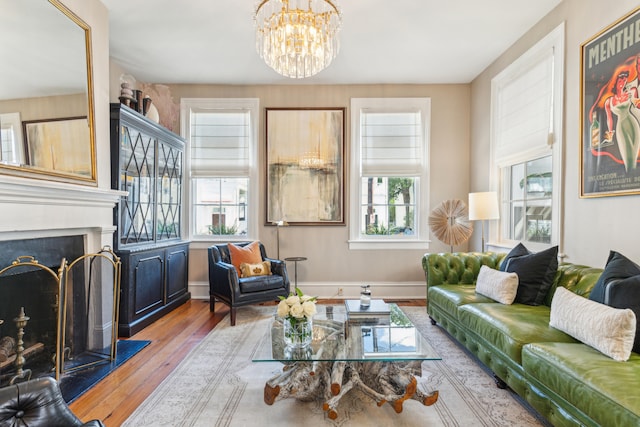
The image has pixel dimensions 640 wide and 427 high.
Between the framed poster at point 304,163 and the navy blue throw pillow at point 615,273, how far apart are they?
3.03 m

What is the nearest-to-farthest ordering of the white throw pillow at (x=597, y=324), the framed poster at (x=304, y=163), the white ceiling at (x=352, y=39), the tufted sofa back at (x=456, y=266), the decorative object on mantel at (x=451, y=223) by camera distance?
the white throw pillow at (x=597, y=324) < the white ceiling at (x=352, y=39) < the tufted sofa back at (x=456, y=266) < the decorative object on mantel at (x=451, y=223) < the framed poster at (x=304, y=163)

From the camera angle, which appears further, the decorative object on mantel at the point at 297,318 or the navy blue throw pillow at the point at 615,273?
the decorative object on mantel at the point at 297,318

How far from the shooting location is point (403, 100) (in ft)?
15.4

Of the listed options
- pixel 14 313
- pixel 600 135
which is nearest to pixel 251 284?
pixel 14 313

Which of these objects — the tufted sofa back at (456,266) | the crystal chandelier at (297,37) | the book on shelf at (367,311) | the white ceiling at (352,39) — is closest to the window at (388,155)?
the white ceiling at (352,39)

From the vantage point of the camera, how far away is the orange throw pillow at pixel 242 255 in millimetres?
4035

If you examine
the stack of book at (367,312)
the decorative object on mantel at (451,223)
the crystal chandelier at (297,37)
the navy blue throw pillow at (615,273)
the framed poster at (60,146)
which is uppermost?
the crystal chandelier at (297,37)

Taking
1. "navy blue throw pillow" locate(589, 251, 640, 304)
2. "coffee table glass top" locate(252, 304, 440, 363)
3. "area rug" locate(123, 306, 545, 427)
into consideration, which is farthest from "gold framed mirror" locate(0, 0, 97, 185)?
"navy blue throw pillow" locate(589, 251, 640, 304)

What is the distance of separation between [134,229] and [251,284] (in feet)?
4.26

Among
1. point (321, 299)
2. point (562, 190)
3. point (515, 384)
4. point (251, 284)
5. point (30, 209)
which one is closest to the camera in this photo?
point (515, 384)

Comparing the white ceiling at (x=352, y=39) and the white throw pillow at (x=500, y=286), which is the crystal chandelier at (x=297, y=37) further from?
the white throw pillow at (x=500, y=286)

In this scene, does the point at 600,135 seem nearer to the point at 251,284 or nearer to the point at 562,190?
the point at 562,190

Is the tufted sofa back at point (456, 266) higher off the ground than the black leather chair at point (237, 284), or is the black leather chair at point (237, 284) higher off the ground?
the tufted sofa back at point (456, 266)

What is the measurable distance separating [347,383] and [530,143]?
2884 mm
